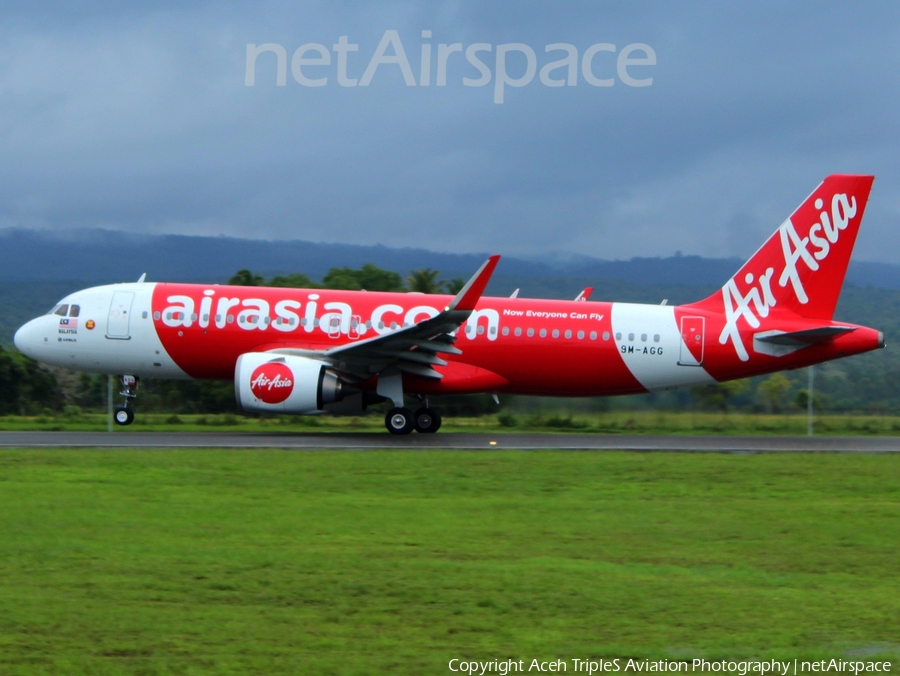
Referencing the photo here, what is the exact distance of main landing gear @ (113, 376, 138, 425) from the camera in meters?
25.8

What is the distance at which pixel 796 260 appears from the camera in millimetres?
26219

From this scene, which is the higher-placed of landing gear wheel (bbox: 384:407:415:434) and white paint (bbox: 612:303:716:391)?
white paint (bbox: 612:303:716:391)

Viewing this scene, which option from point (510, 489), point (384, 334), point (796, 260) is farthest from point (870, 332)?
point (510, 489)

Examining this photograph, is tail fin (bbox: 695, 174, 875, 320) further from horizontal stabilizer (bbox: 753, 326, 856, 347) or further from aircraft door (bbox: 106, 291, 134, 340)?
aircraft door (bbox: 106, 291, 134, 340)

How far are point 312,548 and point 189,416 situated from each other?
2274 cm

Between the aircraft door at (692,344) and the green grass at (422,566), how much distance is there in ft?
28.3

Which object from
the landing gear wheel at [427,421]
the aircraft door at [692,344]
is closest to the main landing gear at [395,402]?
the landing gear wheel at [427,421]

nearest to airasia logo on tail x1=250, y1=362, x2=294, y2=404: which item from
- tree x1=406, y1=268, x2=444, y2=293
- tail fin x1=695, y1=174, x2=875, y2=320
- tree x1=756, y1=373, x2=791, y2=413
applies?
tail fin x1=695, y1=174, x2=875, y2=320

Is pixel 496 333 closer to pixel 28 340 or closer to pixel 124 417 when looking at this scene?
pixel 124 417

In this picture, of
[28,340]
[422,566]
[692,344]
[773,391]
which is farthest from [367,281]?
[422,566]

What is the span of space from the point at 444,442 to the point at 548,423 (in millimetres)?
7551

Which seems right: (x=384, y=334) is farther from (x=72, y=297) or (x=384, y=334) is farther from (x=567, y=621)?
(x=567, y=621)

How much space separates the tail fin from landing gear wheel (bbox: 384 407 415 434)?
8.16 meters

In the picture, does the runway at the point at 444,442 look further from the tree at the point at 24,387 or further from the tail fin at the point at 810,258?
the tree at the point at 24,387
